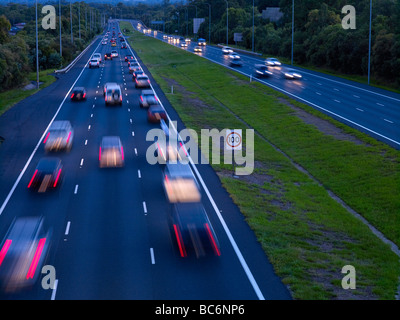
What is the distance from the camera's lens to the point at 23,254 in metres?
16.9

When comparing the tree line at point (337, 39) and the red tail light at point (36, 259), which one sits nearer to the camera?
the red tail light at point (36, 259)

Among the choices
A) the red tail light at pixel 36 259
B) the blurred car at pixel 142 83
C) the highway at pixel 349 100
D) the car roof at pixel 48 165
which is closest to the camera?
the red tail light at pixel 36 259

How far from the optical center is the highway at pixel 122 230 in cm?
1686

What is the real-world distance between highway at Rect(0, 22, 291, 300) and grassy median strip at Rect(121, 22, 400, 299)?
1.08 m

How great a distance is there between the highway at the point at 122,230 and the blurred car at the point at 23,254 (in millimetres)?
323

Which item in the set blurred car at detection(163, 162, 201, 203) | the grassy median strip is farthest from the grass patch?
blurred car at detection(163, 162, 201, 203)

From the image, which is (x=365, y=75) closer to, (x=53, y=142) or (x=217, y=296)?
(x=53, y=142)

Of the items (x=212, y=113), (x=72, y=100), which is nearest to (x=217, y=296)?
(x=212, y=113)

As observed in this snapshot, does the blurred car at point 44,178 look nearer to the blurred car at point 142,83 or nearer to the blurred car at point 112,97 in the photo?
the blurred car at point 112,97

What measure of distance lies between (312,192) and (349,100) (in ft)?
83.8

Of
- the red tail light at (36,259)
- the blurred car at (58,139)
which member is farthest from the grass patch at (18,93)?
the red tail light at (36,259)

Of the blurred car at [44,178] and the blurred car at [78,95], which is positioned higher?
the blurred car at [78,95]

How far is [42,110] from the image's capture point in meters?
48.7

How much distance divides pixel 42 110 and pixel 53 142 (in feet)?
52.5
